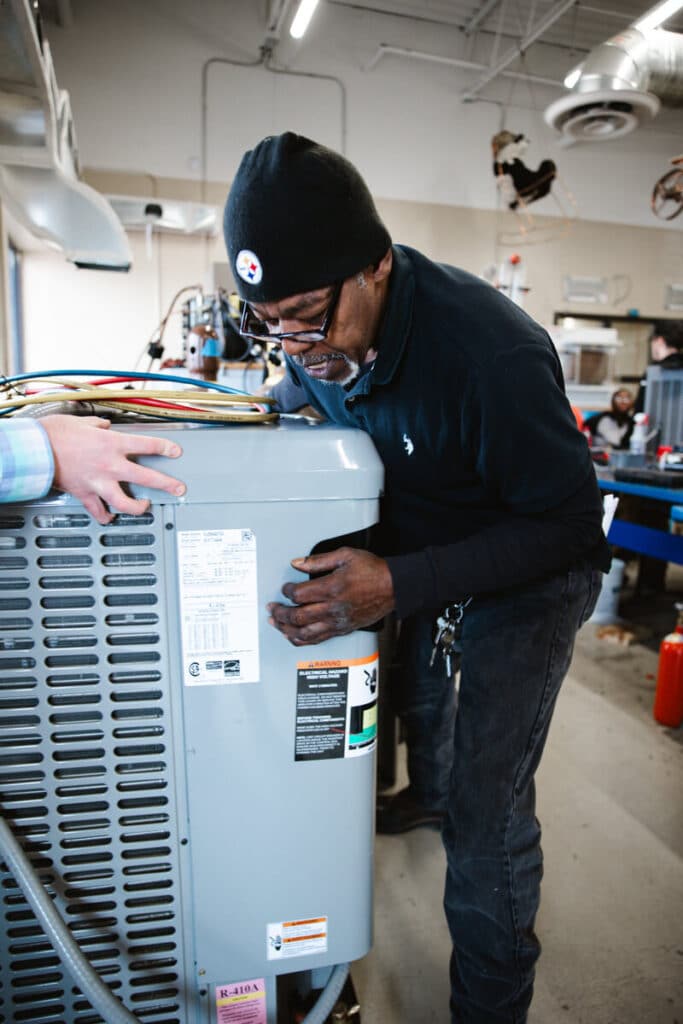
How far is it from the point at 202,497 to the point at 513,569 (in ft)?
1.36

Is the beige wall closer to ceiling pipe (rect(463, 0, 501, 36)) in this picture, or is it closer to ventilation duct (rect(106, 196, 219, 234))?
ventilation duct (rect(106, 196, 219, 234))

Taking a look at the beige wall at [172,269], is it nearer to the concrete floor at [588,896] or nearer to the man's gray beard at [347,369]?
the man's gray beard at [347,369]

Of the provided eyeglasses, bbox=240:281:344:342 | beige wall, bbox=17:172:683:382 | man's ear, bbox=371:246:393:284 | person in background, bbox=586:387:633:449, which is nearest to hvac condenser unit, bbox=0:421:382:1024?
eyeglasses, bbox=240:281:344:342

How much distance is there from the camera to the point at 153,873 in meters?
0.73

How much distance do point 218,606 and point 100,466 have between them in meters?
0.20

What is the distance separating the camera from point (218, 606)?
0.68 meters

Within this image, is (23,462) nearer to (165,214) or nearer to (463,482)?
(463,482)

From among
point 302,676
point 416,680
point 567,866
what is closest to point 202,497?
point 302,676

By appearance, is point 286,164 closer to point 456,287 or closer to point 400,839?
point 456,287

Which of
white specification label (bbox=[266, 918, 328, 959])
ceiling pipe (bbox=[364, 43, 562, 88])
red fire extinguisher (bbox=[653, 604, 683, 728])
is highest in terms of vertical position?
ceiling pipe (bbox=[364, 43, 562, 88])

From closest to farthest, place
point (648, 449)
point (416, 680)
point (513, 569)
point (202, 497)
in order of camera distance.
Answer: point (202, 497) < point (513, 569) < point (416, 680) < point (648, 449)

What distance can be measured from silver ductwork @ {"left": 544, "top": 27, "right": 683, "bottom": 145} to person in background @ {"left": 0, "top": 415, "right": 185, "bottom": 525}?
4.04 metres

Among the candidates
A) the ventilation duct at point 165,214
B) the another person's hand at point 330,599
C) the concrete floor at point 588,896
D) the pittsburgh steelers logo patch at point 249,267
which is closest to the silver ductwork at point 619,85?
the ventilation duct at point 165,214

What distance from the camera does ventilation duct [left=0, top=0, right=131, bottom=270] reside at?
1.61m
